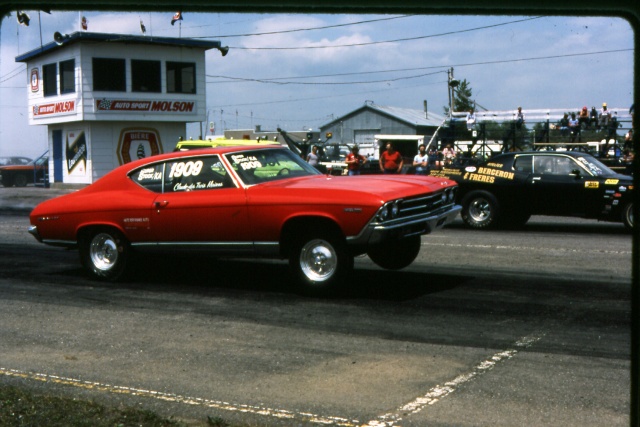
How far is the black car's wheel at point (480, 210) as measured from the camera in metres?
14.9

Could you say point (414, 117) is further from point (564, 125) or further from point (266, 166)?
point (266, 166)

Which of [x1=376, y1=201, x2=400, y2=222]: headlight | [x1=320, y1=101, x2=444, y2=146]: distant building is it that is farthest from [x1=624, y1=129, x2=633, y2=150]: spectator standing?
[x1=320, y1=101, x2=444, y2=146]: distant building

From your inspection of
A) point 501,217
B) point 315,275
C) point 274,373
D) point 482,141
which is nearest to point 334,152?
point 482,141

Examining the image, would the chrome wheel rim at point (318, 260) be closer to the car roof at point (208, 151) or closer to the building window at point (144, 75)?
the car roof at point (208, 151)

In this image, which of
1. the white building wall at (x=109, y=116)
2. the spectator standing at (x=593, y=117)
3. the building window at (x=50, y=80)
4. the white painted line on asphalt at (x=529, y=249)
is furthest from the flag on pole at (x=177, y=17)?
the building window at (x=50, y=80)

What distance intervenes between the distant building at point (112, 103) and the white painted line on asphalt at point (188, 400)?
29.4 m

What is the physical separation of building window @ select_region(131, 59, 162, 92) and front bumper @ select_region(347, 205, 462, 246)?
2926 centimetres

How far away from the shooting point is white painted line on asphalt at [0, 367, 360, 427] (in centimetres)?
447

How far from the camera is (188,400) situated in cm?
485

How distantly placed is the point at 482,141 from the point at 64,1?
23.6 metres

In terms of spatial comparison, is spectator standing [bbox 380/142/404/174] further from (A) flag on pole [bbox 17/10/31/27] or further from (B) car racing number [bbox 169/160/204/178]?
(A) flag on pole [bbox 17/10/31/27]

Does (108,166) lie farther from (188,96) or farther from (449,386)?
(449,386)

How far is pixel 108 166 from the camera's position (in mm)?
35406

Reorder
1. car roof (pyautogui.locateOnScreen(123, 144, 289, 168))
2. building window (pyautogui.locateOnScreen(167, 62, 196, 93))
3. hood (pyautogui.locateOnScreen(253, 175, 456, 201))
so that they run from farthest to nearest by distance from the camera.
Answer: building window (pyautogui.locateOnScreen(167, 62, 196, 93))
car roof (pyautogui.locateOnScreen(123, 144, 289, 168))
hood (pyautogui.locateOnScreen(253, 175, 456, 201))
